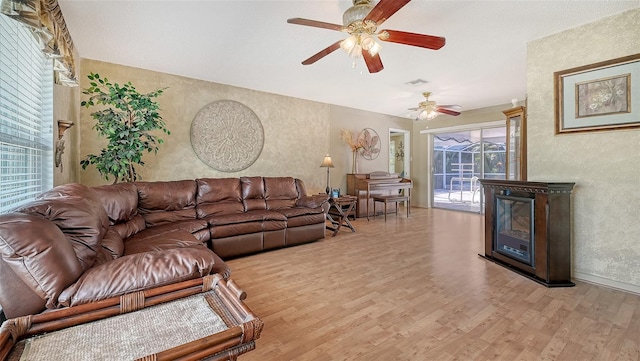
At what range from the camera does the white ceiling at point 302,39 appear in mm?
2424

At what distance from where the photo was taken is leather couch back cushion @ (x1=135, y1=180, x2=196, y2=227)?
327 centimetres

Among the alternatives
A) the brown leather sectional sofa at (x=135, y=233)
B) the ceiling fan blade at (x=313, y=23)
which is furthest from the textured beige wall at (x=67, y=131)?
the ceiling fan blade at (x=313, y=23)

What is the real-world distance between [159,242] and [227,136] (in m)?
2.57

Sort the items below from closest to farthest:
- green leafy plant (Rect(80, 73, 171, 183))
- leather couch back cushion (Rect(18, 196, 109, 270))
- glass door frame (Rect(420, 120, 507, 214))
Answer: leather couch back cushion (Rect(18, 196, 109, 270)) < green leafy plant (Rect(80, 73, 171, 183)) < glass door frame (Rect(420, 120, 507, 214))

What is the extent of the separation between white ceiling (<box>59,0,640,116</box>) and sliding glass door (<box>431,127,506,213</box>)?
195cm

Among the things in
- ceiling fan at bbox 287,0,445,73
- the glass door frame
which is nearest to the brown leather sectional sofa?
ceiling fan at bbox 287,0,445,73

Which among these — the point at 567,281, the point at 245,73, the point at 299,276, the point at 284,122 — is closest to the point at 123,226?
the point at 299,276

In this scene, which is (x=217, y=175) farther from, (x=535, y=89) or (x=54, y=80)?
(x=535, y=89)

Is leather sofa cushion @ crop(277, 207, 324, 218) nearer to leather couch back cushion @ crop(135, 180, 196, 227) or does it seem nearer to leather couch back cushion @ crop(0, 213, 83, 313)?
leather couch back cushion @ crop(135, 180, 196, 227)

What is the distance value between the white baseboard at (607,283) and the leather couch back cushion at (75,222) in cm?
399

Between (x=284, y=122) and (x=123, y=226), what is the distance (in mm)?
3286

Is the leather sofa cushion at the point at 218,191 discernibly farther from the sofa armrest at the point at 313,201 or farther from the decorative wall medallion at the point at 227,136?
the sofa armrest at the point at 313,201

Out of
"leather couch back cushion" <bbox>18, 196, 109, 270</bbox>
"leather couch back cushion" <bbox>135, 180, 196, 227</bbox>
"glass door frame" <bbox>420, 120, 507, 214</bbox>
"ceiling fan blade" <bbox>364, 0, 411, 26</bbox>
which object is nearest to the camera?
"leather couch back cushion" <bbox>18, 196, 109, 270</bbox>

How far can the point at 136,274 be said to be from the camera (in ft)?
3.76
